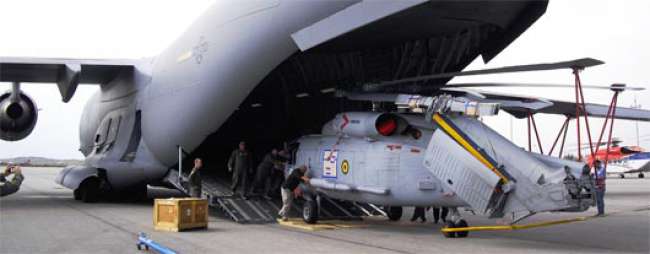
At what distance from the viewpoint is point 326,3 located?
998 cm

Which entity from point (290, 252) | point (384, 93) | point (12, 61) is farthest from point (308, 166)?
point (12, 61)

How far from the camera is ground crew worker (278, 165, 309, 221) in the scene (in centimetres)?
1155

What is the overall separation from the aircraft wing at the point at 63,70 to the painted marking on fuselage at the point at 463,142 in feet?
32.5

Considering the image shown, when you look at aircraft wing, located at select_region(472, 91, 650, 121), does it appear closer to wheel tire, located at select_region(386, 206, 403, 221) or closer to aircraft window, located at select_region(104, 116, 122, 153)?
wheel tire, located at select_region(386, 206, 403, 221)

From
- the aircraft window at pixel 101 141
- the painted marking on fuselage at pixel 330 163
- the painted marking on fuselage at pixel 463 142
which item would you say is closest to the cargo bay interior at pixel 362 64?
the painted marking on fuselage at pixel 330 163

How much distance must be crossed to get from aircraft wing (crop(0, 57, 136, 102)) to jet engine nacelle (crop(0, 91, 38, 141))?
1.90 feet

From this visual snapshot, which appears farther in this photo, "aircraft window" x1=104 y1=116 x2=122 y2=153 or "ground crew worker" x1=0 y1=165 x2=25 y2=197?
"ground crew worker" x1=0 y1=165 x2=25 y2=197

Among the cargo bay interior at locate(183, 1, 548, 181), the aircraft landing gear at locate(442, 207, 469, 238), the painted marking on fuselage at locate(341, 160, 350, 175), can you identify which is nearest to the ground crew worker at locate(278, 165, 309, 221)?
the painted marking on fuselage at locate(341, 160, 350, 175)

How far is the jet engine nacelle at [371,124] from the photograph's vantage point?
33.8 feet

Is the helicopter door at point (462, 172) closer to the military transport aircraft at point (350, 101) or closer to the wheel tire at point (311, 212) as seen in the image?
the military transport aircraft at point (350, 101)

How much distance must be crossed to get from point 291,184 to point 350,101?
7.69 feet

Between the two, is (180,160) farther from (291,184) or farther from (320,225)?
(320,225)

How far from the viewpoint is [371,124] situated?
1045cm

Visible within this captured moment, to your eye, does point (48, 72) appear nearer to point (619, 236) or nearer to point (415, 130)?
point (415, 130)
